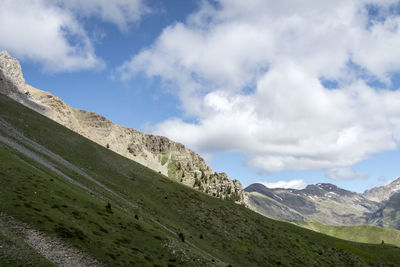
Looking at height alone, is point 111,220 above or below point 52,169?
below

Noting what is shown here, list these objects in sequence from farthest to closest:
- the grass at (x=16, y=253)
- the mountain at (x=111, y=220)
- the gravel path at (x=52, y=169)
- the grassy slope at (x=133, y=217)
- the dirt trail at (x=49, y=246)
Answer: the grassy slope at (x=133, y=217) < the mountain at (x=111, y=220) < the gravel path at (x=52, y=169) < the dirt trail at (x=49, y=246) < the grass at (x=16, y=253)

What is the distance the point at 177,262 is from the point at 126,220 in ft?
38.2

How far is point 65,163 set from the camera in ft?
238

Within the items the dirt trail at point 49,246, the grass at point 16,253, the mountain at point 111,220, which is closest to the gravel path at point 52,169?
the dirt trail at point 49,246

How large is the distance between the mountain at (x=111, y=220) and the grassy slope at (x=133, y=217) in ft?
0.63

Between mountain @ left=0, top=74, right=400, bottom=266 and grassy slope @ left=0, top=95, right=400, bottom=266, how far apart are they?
0.63 ft

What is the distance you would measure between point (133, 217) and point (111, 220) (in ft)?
29.9

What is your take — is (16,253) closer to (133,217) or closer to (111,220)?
(111,220)

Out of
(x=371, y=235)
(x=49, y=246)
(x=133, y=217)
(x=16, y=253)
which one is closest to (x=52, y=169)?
(x=133, y=217)

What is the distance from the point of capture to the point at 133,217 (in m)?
50.7

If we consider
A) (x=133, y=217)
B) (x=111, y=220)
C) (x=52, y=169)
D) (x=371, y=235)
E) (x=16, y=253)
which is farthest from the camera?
(x=371, y=235)

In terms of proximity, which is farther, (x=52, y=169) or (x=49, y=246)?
(x=52, y=169)

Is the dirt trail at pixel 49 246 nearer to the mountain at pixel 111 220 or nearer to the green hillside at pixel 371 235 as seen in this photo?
the mountain at pixel 111 220

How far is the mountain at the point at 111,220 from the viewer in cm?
3006
